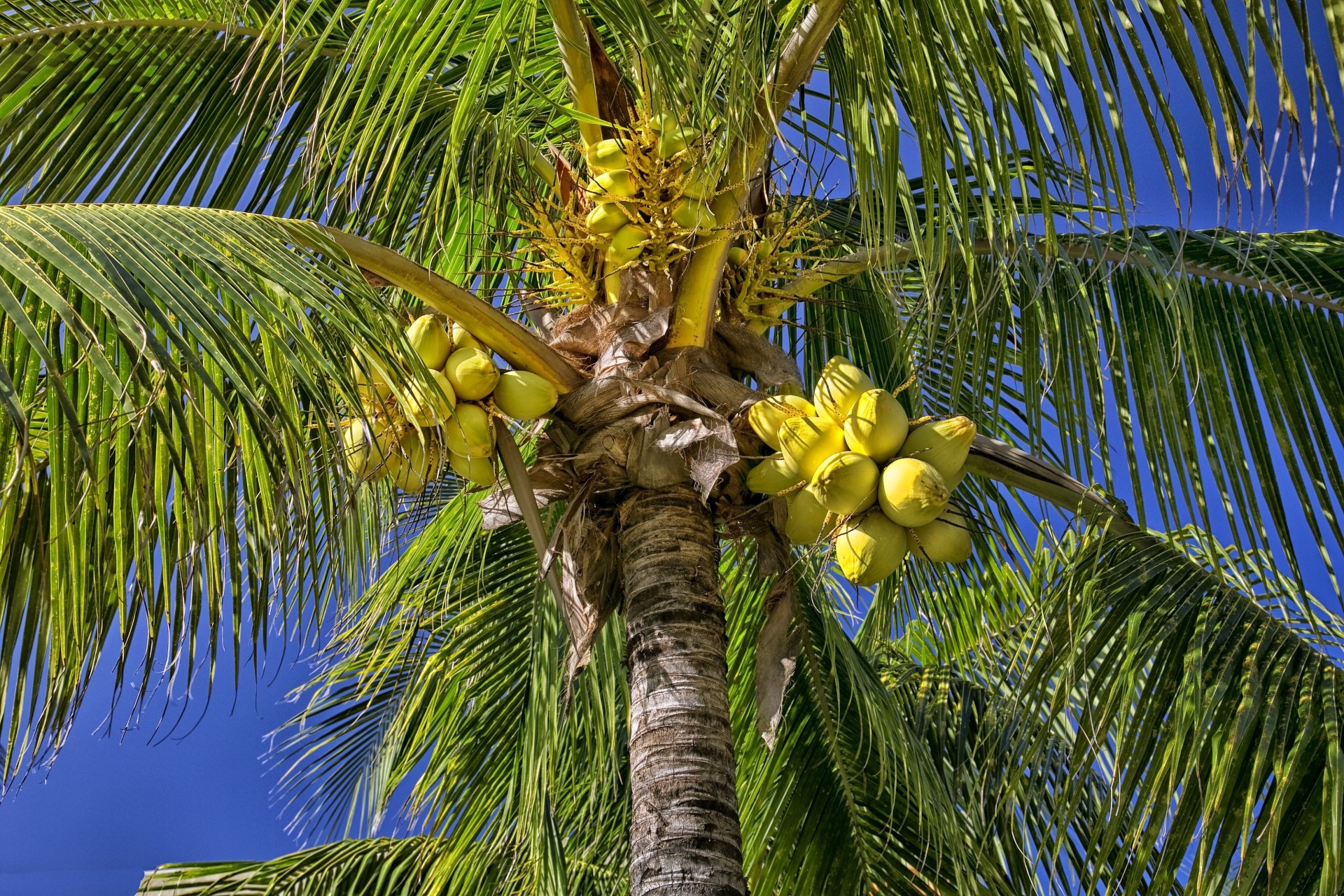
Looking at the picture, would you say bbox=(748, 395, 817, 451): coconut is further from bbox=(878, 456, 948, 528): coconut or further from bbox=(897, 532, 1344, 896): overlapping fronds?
bbox=(897, 532, 1344, 896): overlapping fronds

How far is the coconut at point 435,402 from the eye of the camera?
2145 millimetres

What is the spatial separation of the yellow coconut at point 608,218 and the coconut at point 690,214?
0.36 ft

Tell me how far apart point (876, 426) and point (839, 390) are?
10 centimetres

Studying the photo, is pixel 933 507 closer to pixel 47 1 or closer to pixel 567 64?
pixel 567 64

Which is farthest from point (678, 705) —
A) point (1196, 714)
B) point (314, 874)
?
point (314, 874)

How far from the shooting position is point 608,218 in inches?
103

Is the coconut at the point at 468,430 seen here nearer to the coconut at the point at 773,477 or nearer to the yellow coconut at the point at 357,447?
the yellow coconut at the point at 357,447

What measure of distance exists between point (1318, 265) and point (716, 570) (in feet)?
6.12

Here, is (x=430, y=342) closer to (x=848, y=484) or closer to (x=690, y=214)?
(x=690, y=214)

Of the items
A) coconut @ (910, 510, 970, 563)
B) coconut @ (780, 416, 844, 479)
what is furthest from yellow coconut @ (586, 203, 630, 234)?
coconut @ (910, 510, 970, 563)

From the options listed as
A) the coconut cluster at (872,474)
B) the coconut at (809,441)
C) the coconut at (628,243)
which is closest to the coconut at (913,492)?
the coconut cluster at (872,474)

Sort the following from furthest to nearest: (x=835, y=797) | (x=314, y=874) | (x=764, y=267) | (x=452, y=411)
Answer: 1. (x=314, y=874)
2. (x=835, y=797)
3. (x=764, y=267)
4. (x=452, y=411)

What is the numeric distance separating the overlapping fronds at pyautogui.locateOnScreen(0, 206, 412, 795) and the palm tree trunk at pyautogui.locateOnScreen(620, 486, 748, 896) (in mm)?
518

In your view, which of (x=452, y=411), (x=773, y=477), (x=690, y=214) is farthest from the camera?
(x=690, y=214)
